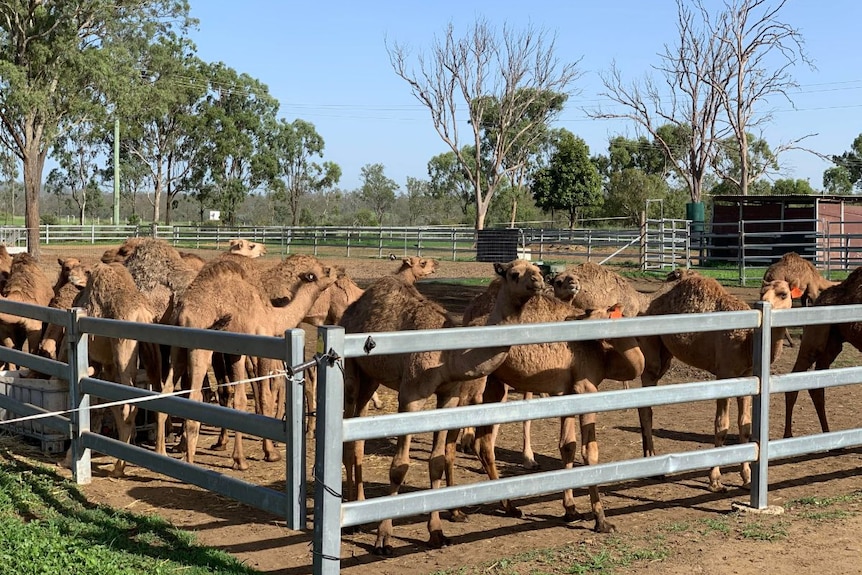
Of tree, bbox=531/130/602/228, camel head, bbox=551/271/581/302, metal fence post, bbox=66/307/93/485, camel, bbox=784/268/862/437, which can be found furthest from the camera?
tree, bbox=531/130/602/228

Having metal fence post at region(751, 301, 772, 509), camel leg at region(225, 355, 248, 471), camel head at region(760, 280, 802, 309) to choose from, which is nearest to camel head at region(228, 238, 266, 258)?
camel leg at region(225, 355, 248, 471)

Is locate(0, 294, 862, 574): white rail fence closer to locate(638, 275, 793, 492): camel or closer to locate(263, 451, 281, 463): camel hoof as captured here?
locate(638, 275, 793, 492): camel

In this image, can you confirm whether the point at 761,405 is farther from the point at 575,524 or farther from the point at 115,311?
the point at 115,311

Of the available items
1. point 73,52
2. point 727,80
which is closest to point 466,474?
point 73,52

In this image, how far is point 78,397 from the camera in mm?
7812

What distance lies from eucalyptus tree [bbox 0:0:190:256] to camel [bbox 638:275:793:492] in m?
32.1

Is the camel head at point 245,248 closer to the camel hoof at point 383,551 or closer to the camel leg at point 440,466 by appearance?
the camel leg at point 440,466

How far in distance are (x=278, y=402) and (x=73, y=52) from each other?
30.0 meters

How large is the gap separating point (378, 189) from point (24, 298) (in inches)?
3813

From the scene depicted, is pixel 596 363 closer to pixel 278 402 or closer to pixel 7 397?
pixel 278 402

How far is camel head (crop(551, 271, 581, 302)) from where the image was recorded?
7.63 metres

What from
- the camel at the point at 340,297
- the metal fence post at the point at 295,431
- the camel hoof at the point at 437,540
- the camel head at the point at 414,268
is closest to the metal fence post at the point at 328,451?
the metal fence post at the point at 295,431

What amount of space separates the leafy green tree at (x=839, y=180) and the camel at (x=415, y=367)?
275 feet

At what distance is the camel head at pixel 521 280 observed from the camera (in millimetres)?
6754
